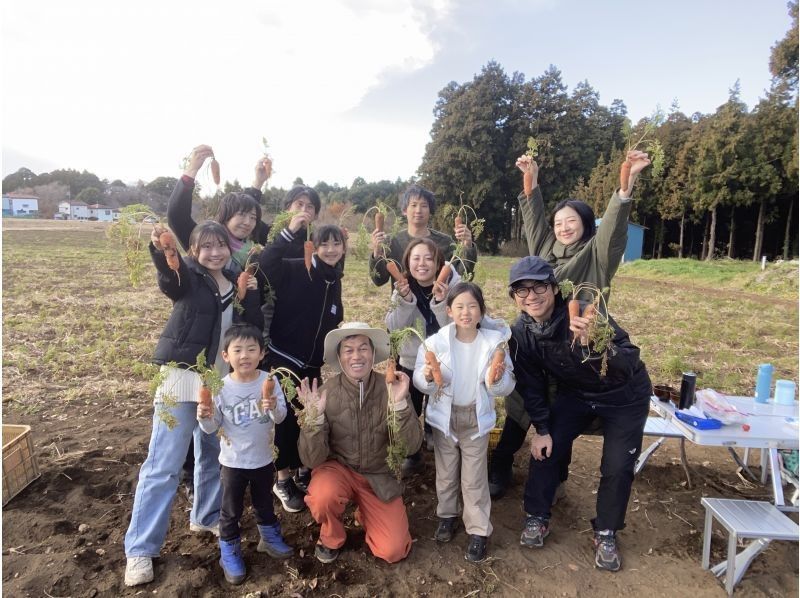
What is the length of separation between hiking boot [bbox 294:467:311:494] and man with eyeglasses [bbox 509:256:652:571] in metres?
1.98

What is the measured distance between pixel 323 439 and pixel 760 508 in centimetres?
329

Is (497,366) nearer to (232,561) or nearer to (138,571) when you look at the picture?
(232,561)

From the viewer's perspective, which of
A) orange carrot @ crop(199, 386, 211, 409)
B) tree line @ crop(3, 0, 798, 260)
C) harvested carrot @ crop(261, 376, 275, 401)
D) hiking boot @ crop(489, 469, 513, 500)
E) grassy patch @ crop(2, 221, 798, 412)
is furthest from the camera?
tree line @ crop(3, 0, 798, 260)

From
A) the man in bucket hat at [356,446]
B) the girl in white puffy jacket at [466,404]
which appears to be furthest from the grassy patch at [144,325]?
the man in bucket hat at [356,446]

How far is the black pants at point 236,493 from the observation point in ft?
11.0

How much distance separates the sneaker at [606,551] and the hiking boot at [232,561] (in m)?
2.56

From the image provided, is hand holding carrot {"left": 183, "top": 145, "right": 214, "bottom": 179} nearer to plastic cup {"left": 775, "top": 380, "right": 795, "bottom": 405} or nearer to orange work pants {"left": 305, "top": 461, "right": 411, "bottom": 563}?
orange work pants {"left": 305, "top": 461, "right": 411, "bottom": 563}

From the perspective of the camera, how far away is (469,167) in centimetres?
3188

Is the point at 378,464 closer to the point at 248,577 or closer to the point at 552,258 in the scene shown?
the point at 248,577

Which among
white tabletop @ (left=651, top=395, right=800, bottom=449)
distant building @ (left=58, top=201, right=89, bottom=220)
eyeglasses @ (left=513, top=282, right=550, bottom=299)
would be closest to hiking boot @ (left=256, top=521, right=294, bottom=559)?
eyeglasses @ (left=513, top=282, right=550, bottom=299)

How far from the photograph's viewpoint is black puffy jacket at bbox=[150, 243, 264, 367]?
3.31 metres

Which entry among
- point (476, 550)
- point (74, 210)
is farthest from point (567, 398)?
point (74, 210)

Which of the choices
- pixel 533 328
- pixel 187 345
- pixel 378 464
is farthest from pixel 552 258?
pixel 187 345

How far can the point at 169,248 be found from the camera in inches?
123
